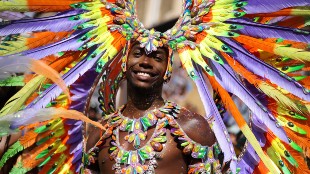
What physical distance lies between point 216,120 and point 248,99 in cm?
20

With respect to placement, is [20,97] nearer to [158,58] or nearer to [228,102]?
[158,58]

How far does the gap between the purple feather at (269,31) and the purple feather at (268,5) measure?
7 cm

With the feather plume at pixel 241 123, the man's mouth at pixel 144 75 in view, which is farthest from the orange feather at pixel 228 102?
the man's mouth at pixel 144 75

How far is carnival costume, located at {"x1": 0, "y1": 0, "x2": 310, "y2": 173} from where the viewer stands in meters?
3.58

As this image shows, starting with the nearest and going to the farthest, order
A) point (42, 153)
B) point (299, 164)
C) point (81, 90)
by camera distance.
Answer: point (299, 164) → point (42, 153) → point (81, 90)

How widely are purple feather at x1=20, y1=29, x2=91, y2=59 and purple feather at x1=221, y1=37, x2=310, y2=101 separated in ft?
2.69

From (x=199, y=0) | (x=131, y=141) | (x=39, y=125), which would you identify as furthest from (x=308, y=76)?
(x=39, y=125)

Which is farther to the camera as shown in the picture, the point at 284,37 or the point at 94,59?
the point at 94,59

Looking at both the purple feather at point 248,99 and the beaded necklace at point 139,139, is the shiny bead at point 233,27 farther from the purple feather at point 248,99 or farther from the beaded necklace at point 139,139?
the beaded necklace at point 139,139

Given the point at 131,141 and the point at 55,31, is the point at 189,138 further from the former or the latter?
the point at 55,31

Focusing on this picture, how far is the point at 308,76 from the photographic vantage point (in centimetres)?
372

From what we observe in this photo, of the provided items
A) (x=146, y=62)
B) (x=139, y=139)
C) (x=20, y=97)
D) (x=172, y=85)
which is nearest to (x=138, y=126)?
(x=139, y=139)

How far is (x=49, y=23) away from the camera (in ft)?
12.7

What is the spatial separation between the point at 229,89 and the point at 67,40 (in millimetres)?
962
